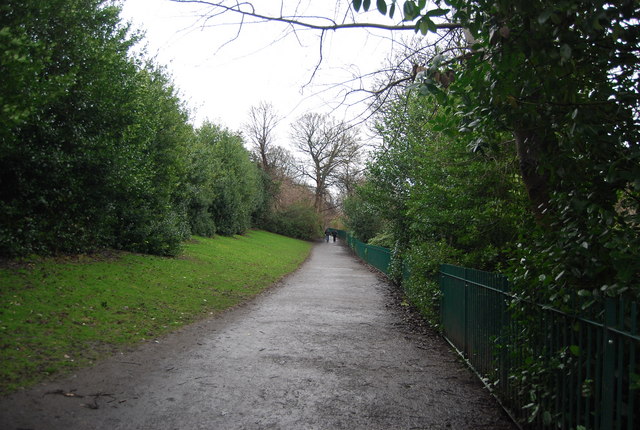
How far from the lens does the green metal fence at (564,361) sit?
2787 millimetres

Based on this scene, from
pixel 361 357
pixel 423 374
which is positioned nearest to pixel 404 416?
pixel 423 374

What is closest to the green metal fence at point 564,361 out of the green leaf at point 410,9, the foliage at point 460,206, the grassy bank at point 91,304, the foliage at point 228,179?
the foliage at point 460,206

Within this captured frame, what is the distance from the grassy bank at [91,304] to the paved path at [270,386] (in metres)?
0.51

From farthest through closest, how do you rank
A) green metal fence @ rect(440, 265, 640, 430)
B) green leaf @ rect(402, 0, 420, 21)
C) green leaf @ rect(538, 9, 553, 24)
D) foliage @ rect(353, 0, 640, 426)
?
green leaf @ rect(402, 0, 420, 21), foliage @ rect(353, 0, 640, 426), green metal fence @ rect(440, 265, 640, 430), green leaf @ rect(538, 9, 553, 24)

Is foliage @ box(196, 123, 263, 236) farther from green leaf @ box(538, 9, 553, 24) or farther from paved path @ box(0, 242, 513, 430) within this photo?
green leaf @ box(538, 9, 553, 24)

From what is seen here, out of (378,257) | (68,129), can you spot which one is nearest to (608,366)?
(68,129)

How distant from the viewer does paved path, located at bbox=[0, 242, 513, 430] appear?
4191 mm

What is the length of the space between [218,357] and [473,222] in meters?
5.49

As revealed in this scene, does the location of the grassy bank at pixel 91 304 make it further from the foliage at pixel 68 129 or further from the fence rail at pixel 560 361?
the fence rail at pixel 560 361

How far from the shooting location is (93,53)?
1245 cm

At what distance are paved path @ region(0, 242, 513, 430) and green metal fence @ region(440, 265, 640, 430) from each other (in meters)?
0.52

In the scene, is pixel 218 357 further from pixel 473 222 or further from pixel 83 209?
pixel 83 209

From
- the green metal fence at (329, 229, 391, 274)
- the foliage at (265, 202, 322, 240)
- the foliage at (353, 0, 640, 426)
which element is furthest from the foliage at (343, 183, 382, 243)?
the foliage at (353, 0, 640, 426)

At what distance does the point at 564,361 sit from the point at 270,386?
310 centimetres
